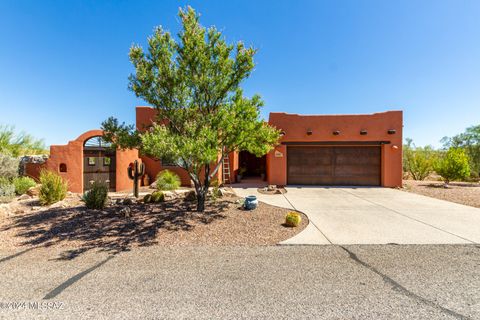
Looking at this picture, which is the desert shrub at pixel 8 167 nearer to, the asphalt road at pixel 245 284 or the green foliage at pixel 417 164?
the asphalt road at pixel 245 284

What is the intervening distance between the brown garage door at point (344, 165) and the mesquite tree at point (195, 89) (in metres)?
7.46

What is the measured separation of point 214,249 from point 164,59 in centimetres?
527

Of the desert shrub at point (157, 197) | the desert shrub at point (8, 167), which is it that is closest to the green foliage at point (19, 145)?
the desert shrub at point (8, 167)

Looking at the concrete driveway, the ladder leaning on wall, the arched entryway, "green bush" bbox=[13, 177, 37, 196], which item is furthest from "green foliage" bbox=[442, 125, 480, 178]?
"green bush" bbox=[13, 177, 37, 196]

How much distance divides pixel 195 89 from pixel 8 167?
11.0 metres

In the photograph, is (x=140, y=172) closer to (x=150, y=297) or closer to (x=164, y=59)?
(x=164, y=59)

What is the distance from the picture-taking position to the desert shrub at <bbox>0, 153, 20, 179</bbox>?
389 inches

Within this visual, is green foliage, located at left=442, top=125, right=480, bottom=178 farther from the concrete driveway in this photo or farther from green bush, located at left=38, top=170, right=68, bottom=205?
green bush, located at left=38, top=170, right=68, bottom=205

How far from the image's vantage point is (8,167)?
10039mm

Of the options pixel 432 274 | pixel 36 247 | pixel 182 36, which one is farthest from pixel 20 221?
pixel 432 274

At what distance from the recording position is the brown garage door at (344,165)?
1267 centimetres

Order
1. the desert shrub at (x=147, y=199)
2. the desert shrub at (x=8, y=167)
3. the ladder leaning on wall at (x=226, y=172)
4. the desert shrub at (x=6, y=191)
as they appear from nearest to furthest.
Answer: the desert shrub at (x=147, y=199) → the desert shrub at (x=6, y=191) → the desert shrub at (x=8, y=167) → the ladder leaning on wall at (x=226, y=172)

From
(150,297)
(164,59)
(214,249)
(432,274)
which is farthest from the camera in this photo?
(164,59)

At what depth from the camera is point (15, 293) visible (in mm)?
2803
